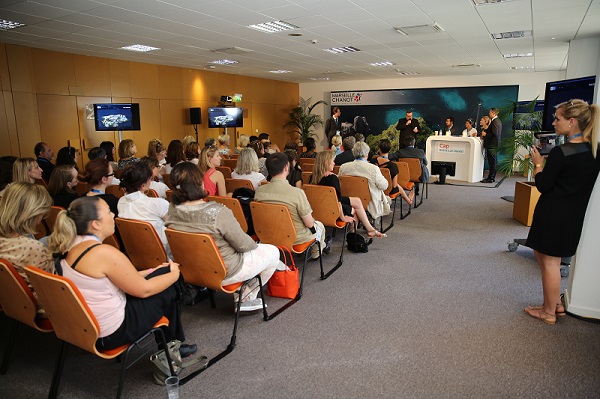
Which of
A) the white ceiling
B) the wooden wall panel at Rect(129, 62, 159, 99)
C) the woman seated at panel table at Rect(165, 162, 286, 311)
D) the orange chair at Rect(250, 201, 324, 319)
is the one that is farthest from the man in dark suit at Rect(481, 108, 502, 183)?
the woman seated at panel table at Rect(165, 162, 286, 311)

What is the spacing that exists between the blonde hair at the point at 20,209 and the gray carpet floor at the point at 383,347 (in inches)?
41.3

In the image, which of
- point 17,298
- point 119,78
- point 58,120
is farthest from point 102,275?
point 119,78

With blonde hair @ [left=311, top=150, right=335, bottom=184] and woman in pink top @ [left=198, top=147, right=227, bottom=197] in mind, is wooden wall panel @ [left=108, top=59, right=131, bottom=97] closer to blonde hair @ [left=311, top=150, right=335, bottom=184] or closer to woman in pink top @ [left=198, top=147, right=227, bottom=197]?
woman in pink top @ [left=198, top=147, right=227, bottom=197]

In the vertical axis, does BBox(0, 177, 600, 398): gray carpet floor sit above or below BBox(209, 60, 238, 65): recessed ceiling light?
below

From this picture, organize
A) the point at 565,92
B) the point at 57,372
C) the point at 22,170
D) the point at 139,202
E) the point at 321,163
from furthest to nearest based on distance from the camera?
the point at 565,92 → the point at 321,163 → the point at 22,170 → the point at 139,202 → the point at 57,372

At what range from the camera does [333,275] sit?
450cm

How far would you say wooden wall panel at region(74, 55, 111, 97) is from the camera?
955 cm

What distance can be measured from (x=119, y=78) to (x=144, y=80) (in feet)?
2.51

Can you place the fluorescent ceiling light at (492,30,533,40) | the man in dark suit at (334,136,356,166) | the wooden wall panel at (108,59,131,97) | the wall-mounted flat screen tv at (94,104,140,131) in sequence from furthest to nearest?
the wooden wall panel at (108,59,131,97) < the wall-mounted flat screen tv at (94,104,140,131) < the fluorescent ceiling light at (492,30,533,40) < the man in dark suit at (334,136,356,166)

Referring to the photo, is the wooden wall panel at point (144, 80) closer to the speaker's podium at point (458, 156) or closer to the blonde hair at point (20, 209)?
the speaker's podium at point (458, 156)

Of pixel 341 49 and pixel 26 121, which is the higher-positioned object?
pixel 341 49

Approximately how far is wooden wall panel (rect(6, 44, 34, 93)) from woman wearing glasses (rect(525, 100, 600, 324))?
9.57 m

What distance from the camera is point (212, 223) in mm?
2893

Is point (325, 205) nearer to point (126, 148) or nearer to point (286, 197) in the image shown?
point (286, 197)
